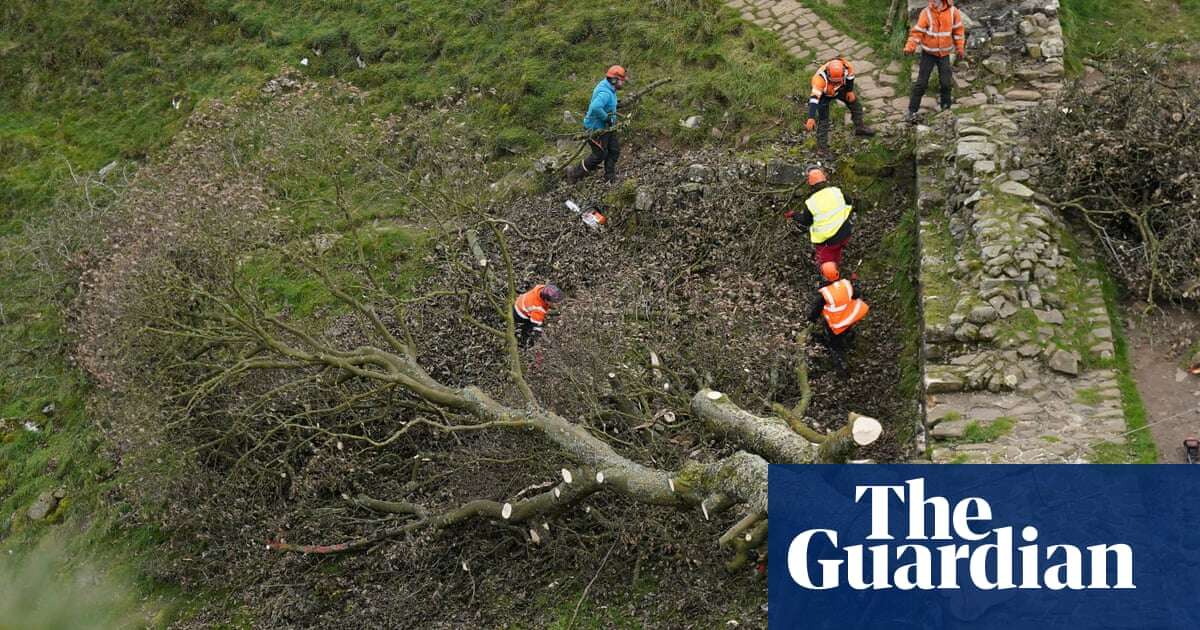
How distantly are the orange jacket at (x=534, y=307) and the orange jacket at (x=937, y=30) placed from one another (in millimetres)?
4939

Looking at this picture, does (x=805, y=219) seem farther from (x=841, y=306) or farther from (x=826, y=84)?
(x=826, y=84)

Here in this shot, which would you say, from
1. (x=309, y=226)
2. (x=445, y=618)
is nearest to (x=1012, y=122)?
(x=445, y=618)

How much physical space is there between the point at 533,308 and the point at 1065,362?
5.23 m

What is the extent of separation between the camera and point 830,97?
13.1 metres

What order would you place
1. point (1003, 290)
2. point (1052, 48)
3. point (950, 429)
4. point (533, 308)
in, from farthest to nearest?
point (1052, 48), point (533, 308), point (1003, 290), point (950, 429)

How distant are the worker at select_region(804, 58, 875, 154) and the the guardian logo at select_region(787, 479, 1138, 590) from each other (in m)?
6.43

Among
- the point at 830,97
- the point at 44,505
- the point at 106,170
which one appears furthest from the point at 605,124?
the point at 106,170

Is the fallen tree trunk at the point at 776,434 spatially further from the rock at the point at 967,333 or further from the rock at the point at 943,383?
the rock at the point at 967,333

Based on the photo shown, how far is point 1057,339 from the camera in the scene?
9.60 m

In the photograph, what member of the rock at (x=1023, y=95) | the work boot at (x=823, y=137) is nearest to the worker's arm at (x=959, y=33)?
the rock at (x=1023, y=95)

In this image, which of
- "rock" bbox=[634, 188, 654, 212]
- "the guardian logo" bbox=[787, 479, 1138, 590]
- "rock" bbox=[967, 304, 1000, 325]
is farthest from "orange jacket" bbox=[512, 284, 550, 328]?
"the guardian logo" bbox=[787, 479, 1138, 590]

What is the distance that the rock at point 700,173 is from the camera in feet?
43.7

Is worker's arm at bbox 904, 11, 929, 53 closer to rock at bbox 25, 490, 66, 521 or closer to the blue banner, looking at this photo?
the blue banner

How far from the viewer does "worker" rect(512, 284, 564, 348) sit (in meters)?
11.9
